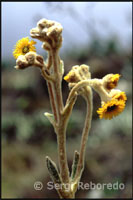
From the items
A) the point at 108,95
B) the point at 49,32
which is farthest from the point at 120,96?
the point at 49,32

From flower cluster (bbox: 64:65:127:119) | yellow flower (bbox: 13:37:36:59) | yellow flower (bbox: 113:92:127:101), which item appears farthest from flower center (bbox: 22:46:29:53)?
yellow flower (bbox: 113:92:127:101)

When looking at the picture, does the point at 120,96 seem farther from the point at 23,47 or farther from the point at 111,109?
the point at 23,47

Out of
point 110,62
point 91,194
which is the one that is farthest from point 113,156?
point 110,62

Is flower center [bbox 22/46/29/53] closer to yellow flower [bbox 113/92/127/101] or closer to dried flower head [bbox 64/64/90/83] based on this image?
dried flower head [bbox 64/64/90/83]

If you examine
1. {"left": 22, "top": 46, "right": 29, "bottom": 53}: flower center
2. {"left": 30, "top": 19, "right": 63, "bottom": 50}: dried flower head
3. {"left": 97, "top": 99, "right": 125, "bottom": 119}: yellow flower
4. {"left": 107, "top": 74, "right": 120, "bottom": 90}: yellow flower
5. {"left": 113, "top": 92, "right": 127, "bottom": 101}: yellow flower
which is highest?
{"left": 30, "top": 19, "right": 63, "bottom": 50}: dried flower head

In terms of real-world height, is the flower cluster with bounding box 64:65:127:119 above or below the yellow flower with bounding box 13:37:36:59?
below

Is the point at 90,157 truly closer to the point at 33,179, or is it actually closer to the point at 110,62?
the point at 33,179
